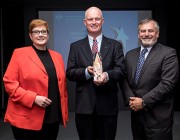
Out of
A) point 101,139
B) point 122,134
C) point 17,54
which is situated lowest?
point 122,134

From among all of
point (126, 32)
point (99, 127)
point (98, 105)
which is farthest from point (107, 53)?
point (126, 32)

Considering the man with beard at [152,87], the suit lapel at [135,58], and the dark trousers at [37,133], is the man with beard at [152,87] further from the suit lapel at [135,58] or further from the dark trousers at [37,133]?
the dark trousers at [37,133]

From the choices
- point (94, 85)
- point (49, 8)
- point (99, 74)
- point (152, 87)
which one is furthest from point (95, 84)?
point (49, 8)

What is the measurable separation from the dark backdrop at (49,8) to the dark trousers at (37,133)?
13.1ft

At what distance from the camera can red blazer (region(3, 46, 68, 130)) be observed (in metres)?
2.47

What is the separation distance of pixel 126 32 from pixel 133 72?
13.7 ft

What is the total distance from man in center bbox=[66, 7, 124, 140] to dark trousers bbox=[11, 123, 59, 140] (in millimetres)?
257

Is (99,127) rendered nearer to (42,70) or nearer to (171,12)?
(42,70)

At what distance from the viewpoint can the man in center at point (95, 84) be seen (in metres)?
2.64

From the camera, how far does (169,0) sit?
6.66 metres

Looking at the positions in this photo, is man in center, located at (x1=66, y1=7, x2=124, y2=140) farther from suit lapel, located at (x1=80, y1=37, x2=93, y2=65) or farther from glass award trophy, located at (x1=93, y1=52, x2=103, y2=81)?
glass award trophy, located at (x1=93, y1=52, x2=103, y2=81)

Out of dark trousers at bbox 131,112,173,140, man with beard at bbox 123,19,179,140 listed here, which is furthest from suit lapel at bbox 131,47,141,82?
dark trousers at bbox 131,112,173,140

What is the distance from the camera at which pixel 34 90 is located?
8.29 feet

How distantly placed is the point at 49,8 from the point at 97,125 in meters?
4.38
